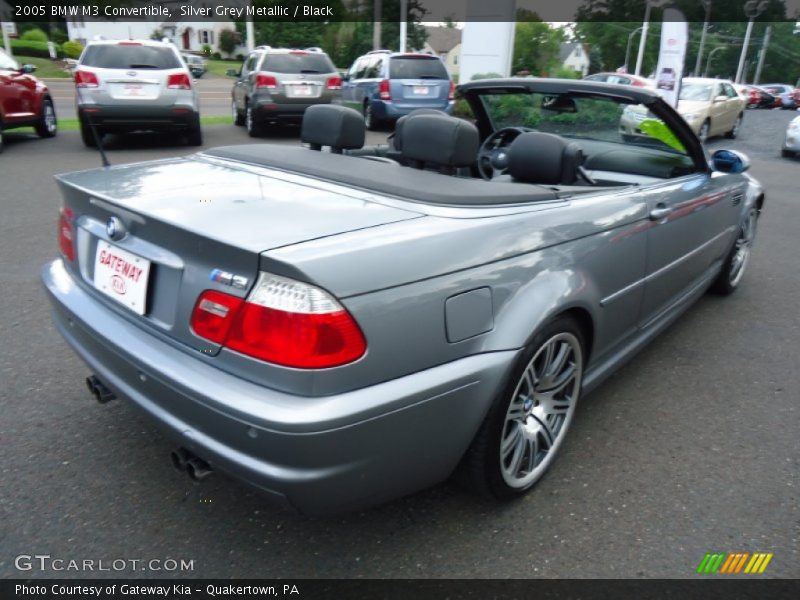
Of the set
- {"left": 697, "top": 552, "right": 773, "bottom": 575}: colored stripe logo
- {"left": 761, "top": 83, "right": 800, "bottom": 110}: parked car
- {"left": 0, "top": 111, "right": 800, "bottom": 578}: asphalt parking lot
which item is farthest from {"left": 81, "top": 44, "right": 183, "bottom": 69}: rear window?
{"left": 761, "top": 83, "right": 800, "bottom": 110}: parked car

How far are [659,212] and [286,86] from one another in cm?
986

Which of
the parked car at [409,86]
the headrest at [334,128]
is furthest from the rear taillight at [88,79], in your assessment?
the headrest at [334,128]

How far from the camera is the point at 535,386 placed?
2.34m

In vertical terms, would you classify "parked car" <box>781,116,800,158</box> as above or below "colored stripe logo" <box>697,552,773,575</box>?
above

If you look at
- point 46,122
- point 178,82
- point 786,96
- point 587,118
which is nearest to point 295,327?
point 587,118

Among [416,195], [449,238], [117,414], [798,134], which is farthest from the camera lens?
[798,134]

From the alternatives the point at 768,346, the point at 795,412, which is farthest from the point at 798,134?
the point at 795,412

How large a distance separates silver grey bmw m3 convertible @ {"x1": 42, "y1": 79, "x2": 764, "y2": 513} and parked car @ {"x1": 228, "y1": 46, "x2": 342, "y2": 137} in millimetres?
9074

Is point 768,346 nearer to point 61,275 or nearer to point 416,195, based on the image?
point 416,195

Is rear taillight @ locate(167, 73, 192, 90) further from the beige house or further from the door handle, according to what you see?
the beige house

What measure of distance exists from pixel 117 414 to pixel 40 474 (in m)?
0.46

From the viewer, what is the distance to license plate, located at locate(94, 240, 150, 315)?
197 centimetres

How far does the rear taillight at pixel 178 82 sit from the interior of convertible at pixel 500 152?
707cm

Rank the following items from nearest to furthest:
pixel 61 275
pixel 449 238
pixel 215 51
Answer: pixel 449 238 → pixel 61 275 → pixel 215 51
